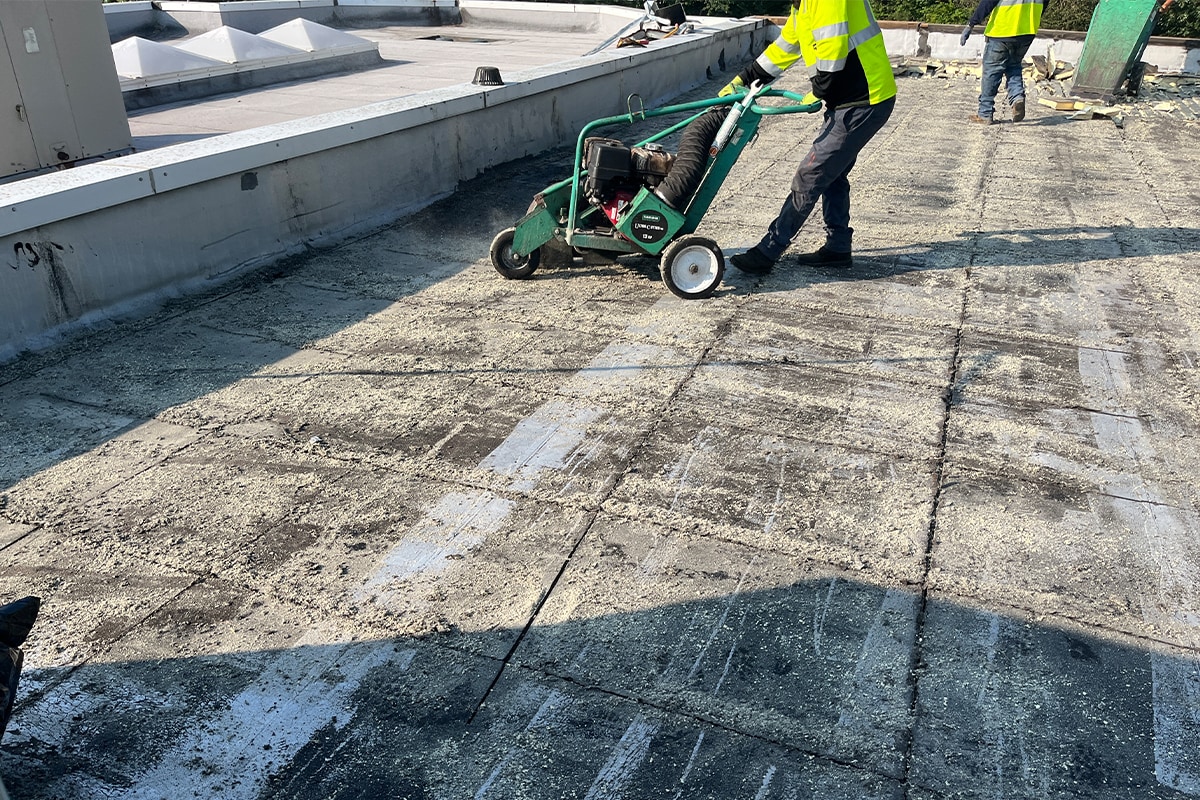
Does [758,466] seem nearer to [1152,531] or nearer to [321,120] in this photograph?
[1152,531]

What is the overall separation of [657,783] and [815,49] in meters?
4.36

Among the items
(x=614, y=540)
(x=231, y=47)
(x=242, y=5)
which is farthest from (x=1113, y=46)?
(x=242, y=5)

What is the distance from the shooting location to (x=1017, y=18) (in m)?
10.4

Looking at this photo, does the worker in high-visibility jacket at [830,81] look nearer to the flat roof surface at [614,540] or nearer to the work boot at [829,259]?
the work boot at [829,259]

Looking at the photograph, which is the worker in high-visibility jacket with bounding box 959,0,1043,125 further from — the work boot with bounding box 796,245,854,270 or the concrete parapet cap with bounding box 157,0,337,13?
the concrete parapet cap with bounding box 157,0,337,13

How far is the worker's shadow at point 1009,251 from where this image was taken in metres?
5.90

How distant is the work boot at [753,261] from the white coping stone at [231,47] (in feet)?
27.8

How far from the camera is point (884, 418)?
4066mm

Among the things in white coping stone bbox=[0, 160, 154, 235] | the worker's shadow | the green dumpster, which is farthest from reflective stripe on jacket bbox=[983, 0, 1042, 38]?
white coping stone bbox=[0, 160, 154, 235]

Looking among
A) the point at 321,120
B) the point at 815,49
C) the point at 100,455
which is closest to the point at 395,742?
the point at 100,455

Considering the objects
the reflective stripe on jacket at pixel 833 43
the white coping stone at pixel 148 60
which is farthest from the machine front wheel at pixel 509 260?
the white coping stone at pixel 148 60

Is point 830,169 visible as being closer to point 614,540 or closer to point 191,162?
point 614,540

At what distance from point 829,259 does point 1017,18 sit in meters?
6.46

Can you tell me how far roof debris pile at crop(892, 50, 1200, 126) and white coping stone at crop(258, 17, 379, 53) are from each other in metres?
8.42
